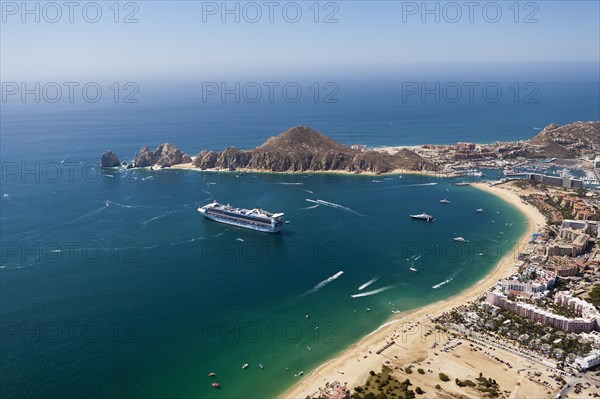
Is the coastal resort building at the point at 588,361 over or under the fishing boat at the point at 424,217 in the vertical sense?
under

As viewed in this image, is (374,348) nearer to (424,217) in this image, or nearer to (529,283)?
(529,283)

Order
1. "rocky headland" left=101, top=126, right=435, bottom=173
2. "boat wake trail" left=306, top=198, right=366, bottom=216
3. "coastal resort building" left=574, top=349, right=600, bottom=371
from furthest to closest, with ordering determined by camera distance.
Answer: "rocky headland" left=101, top=126, right=435, bottom=173 → "boat wake trail" left=306, top=198, right=366, bottom=216 → "coastal resort building" left=574, top=349, right=600, bottom=371

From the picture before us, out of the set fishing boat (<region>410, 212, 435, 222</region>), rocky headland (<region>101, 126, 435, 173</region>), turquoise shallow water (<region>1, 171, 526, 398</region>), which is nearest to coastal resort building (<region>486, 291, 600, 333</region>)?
turquoise shallow water (<region>1, 171, 526, 398</region>)

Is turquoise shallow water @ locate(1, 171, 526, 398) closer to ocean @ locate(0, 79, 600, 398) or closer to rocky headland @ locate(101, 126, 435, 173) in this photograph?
ocean @ locate(0, 79, 600, 398)

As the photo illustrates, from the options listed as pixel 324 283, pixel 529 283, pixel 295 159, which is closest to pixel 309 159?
pixel 295 159

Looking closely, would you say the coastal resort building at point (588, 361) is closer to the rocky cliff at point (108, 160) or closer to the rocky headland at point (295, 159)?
the rocky headland at point (295, 159)

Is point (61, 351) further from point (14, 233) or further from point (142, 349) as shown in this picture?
point (14, 233)

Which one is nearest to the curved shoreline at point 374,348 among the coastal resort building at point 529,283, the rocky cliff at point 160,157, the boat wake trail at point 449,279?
the coastal resort building at point 529,283
